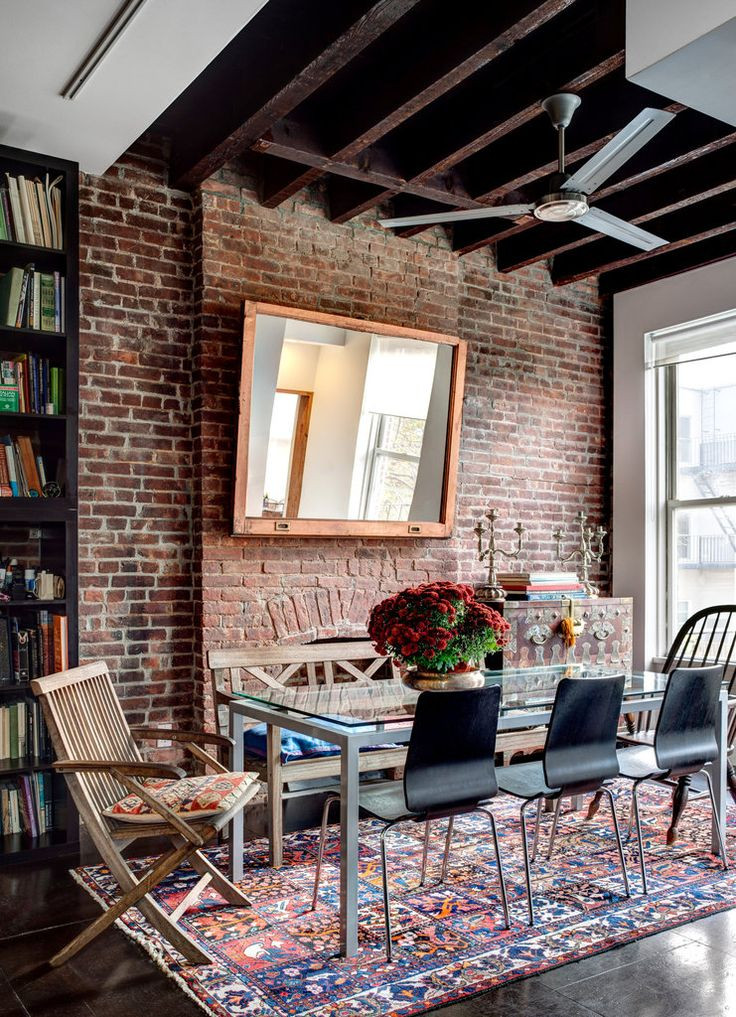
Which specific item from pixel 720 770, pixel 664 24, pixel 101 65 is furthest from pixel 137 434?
pixel 664 24

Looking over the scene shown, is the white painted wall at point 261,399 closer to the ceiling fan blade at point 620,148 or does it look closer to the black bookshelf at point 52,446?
the black bookshelf at point 52,446

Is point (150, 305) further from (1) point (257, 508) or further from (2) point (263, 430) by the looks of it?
(1) point (257, 508)

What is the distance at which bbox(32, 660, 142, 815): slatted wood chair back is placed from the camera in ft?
10.7

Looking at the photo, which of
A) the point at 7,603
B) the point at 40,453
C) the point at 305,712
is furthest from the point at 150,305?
the point at 305,712

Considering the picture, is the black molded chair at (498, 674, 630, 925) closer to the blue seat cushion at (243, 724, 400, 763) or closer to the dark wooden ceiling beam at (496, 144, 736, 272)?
the blue seat cushion at (243, 724, 400, 763)

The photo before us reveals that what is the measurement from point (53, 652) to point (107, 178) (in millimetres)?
2431

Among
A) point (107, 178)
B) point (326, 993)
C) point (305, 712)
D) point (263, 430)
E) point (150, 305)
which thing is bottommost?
point (326, 993)

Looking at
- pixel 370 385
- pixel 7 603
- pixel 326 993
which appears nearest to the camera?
pixel 326 993

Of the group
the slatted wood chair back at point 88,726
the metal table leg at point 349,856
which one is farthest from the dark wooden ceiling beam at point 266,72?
the metal table leg at point 349,856

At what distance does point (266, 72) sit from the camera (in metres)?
3.87

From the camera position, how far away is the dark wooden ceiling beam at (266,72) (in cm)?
339

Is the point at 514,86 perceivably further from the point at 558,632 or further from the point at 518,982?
the point at 518,982

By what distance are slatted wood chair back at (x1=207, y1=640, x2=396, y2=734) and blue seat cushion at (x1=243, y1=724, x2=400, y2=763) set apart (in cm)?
17

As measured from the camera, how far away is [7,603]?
4.04m
